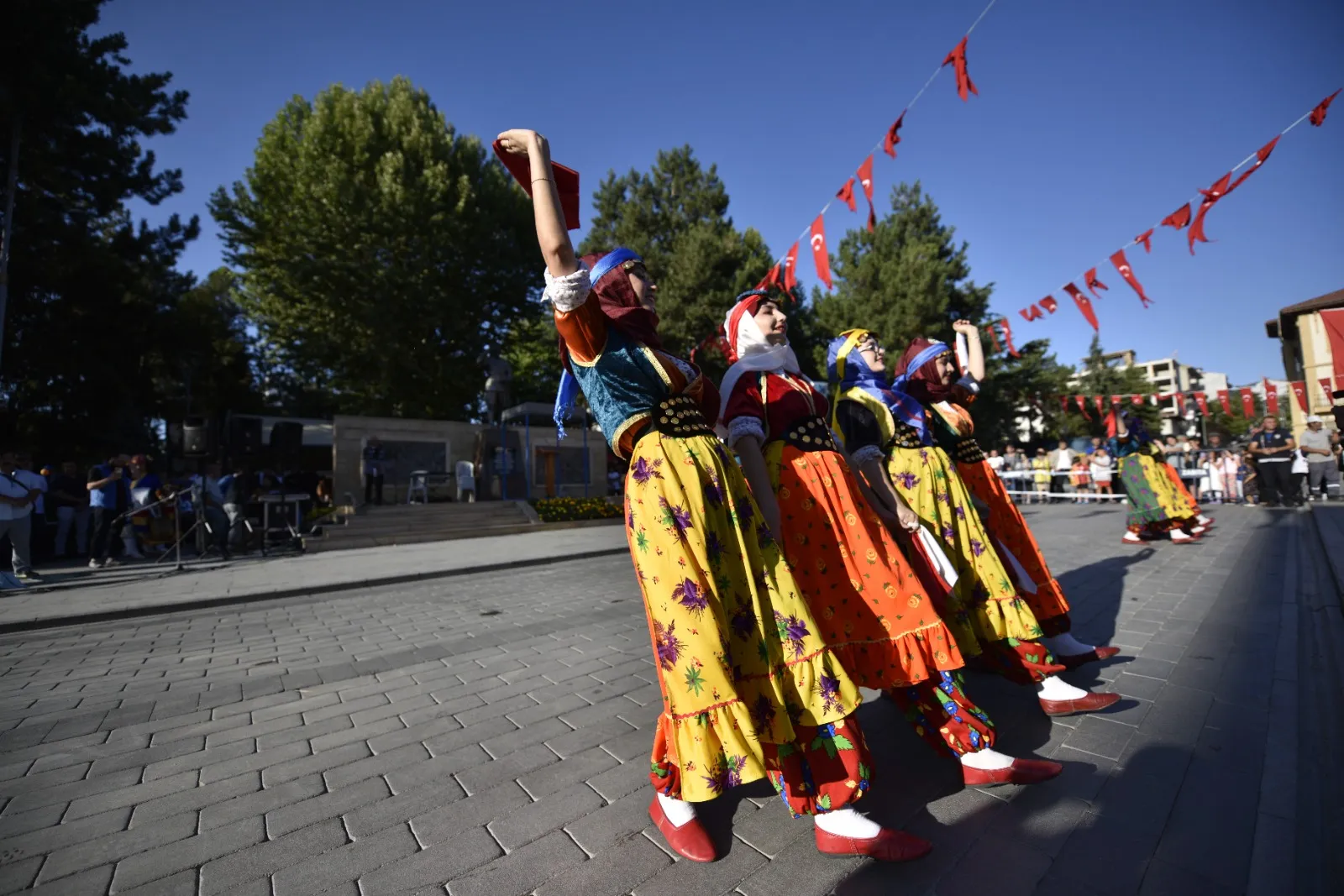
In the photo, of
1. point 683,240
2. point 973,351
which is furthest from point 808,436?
point 683,240

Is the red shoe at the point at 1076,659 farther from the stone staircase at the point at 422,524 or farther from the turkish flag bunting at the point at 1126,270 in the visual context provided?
the stone staircase at the point at 422,524

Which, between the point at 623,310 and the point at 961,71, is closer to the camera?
the point at 623,310

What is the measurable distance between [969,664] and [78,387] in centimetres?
2177

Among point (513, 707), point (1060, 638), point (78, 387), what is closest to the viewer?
point (513, 707)

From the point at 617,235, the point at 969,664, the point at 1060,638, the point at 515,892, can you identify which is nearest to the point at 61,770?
the point at 515,892

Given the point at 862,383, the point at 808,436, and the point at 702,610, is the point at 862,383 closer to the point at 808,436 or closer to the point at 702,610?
the point at 808,436

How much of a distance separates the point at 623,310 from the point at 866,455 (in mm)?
1278

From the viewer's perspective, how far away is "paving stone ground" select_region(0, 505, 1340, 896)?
5.69 feet

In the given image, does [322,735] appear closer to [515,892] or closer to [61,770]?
[61,770]

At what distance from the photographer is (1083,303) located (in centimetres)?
1020

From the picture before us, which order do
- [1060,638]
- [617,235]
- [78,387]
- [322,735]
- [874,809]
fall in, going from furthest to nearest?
1. [617,235]
2. [78,387]
3. [1060,638]
4. [322,735]
5. [874,809]

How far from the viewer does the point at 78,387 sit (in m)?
15.8

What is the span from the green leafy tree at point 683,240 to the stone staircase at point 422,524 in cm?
1160

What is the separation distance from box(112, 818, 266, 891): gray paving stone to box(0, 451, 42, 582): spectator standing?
9.45 meters
